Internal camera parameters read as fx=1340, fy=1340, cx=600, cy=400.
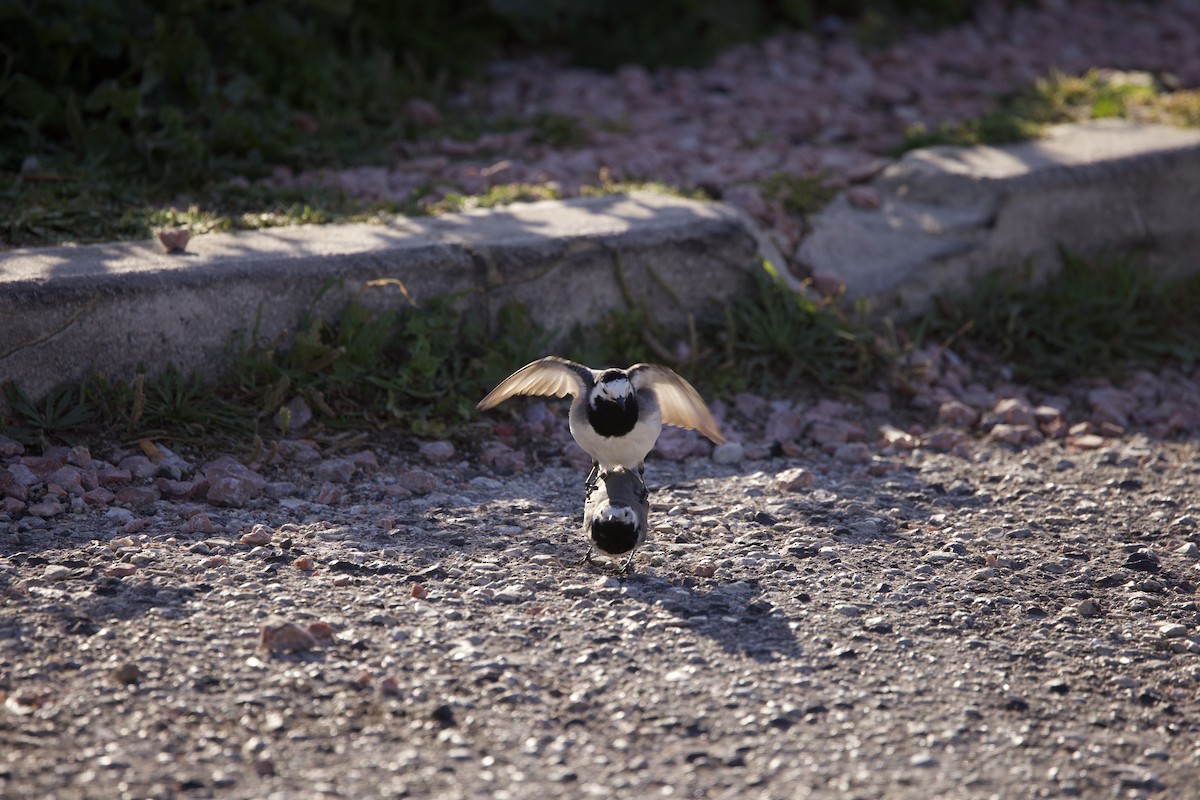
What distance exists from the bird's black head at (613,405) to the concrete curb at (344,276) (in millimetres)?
1317

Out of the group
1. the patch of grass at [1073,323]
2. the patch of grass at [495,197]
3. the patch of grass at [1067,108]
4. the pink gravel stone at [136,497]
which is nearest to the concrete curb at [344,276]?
the patch of grass at [495,197]

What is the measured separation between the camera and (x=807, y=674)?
2.99 meters

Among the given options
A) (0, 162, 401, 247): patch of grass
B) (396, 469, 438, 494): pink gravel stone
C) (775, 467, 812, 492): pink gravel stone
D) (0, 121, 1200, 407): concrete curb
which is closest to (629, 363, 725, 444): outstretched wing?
(775, 467, 812, 492): pink gravel stone

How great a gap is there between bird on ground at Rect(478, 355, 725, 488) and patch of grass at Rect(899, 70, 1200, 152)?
10.2 feet

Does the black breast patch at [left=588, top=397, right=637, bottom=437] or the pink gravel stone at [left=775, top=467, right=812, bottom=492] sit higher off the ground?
the black breast patch at [left=588, top=397, right=637, bottom=437]

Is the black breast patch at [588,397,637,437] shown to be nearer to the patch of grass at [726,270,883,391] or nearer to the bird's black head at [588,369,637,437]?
the bird's black head at [588,369,637,437]

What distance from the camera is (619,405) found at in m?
3.37

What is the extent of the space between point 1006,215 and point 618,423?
2.92 m

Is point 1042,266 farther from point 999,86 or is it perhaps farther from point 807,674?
point 807,674

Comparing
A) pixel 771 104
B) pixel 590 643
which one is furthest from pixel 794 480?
pixel 771 104

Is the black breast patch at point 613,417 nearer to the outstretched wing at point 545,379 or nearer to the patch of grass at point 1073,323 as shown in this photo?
the outstretched wing at point 545,379

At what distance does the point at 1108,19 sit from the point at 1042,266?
437 cm

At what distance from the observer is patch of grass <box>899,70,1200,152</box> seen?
6.32 m

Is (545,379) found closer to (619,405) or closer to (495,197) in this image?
(619,405)
